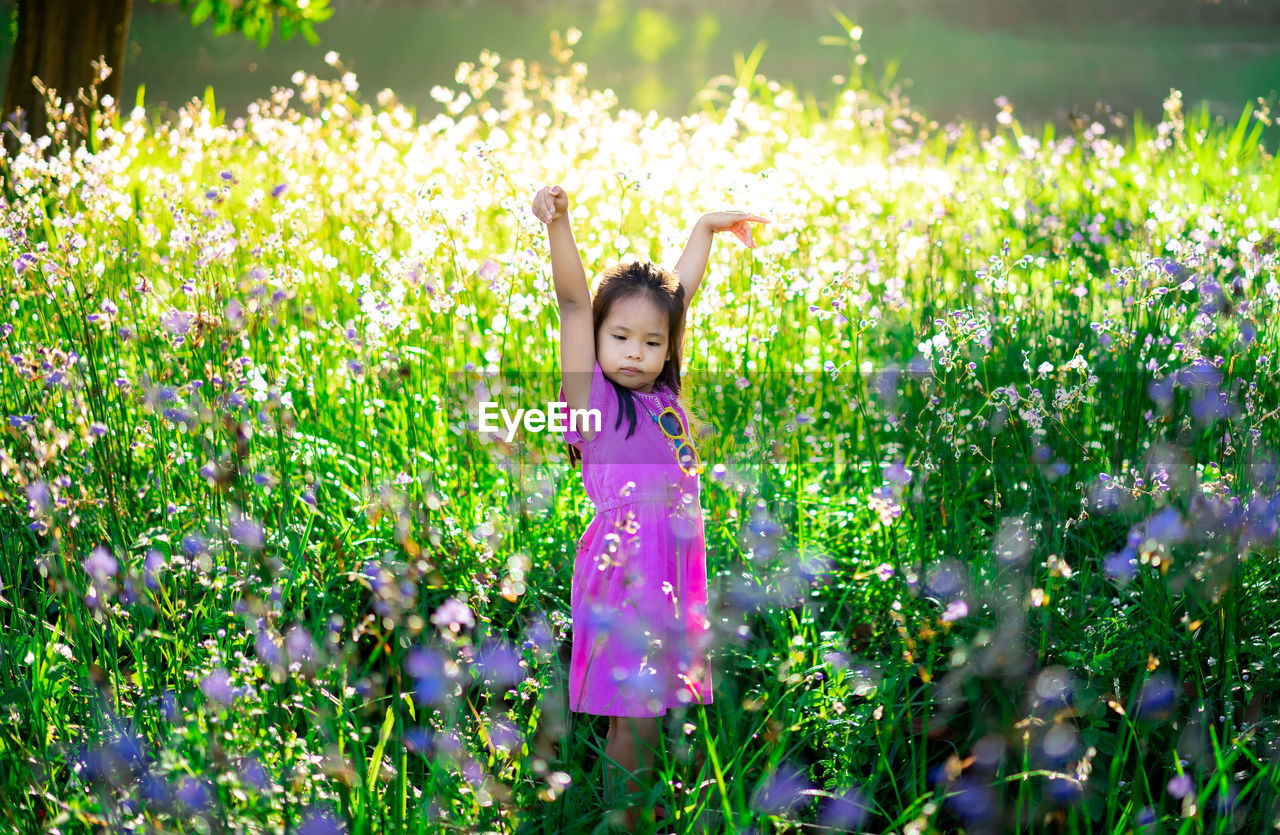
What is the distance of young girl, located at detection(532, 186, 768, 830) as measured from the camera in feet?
7.70

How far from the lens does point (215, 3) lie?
25.1ft

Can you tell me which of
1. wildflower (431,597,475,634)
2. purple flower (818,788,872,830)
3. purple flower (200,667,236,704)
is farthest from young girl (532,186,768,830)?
A: purple flower (200,667,236,704)

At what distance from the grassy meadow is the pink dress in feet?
0.36

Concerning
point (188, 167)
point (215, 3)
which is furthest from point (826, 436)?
point (215, 3)

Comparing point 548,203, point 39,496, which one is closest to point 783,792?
point 548,203

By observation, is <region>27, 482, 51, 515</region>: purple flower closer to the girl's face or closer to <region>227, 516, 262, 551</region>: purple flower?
<region>227, 516, 262, 551</region>: purple flower

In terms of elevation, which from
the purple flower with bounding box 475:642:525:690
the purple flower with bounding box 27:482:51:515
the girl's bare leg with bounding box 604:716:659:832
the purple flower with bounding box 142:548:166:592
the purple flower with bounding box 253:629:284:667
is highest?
the purple flower with bounding box 27:482:51:515

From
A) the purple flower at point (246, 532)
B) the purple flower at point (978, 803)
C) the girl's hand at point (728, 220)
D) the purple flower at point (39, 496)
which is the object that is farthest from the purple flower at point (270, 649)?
the girl's hand at point (728, 220)

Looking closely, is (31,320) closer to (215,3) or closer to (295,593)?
(295,593)

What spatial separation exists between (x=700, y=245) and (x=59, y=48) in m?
6.34

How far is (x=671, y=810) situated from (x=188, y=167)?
12.8ft

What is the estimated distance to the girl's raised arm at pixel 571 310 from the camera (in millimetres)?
2385

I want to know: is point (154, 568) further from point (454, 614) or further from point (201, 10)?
point (201, 10)

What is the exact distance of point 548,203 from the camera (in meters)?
2.32
